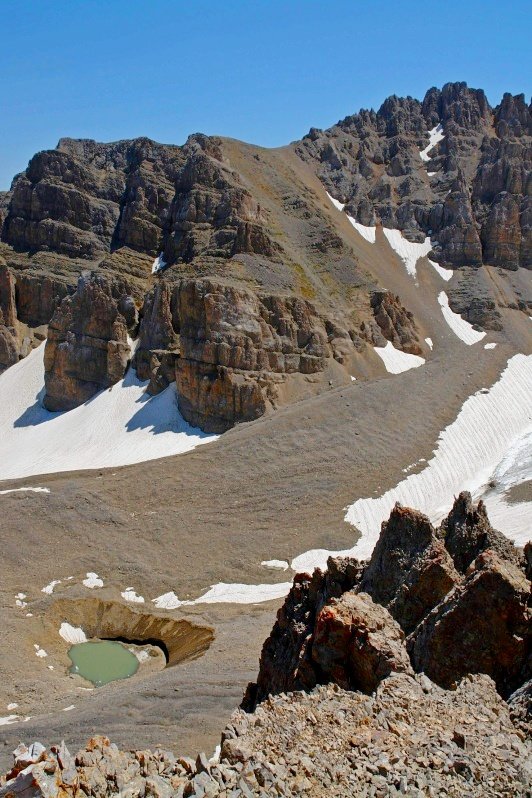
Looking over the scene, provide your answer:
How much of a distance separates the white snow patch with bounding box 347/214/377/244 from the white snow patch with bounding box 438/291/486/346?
14640 mm

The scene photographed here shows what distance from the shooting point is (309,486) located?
43125 mm

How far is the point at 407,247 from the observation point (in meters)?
92.6

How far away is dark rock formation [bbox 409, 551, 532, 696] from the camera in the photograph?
11.9 metres

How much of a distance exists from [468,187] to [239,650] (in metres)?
92.1

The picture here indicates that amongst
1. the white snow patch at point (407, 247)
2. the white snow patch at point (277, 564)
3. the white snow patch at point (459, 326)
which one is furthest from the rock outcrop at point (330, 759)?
the white snow patch at point (407, 247)

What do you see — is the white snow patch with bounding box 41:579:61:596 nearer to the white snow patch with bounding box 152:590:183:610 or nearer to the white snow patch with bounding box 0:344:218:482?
the white snow patch with bounding box 152:590:183:610

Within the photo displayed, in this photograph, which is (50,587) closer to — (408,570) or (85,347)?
(408,570)

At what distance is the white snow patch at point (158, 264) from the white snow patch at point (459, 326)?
36.6 meters

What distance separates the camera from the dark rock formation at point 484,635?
1187 cm

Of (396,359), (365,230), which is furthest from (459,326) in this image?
(365,230)

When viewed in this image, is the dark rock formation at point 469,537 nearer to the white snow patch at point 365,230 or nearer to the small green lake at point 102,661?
the small green lake at point 102,661

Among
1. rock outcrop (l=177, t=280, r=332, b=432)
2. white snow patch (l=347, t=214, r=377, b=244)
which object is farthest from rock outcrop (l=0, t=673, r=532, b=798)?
white snow patch (l=347, t=214, r=377, b=244)

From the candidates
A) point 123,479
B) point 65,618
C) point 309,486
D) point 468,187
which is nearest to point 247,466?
point 309,486

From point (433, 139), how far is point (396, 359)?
71.9 meters
